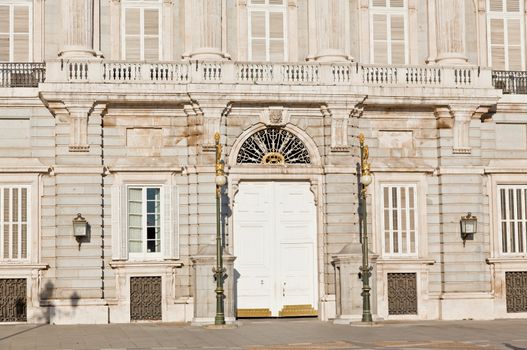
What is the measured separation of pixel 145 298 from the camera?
126ft

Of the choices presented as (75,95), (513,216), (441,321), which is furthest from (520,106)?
(75,95)

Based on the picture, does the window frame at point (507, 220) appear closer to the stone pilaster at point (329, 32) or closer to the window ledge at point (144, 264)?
the stone pilaster at point (329, 32)

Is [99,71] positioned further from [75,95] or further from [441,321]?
[441,321]

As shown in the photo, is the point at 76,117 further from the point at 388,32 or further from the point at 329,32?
the point at 388,32

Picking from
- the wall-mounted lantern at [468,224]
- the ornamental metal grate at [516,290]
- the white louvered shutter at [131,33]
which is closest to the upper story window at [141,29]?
the white louvered shutter at [131,33]

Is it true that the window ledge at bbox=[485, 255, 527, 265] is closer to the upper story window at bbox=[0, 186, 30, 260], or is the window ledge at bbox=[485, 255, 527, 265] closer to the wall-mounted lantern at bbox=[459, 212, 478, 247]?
the wall-mounted lantern at bbox=[459, 212, 478, 247]

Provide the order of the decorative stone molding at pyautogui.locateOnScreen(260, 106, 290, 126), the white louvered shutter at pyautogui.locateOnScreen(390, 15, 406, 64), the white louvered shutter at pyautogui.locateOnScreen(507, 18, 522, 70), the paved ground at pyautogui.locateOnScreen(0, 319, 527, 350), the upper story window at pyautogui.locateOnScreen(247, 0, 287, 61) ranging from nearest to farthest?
the paved ground at pyautogui.locateOnScreen(0, 319, 527, 350) < the decorative stone molding at pyautogui.locateOnScreen(260, 106, 290, 126) < the upper story window at pyautogui.locateOnScreen(247, 0, 287, 61) < the white louvered shutter at pyautogui.locateOnScreen(390, 15, 406, 64) < the white louvered shutter at pyautogui.locateOnScreen(507, 18, 522, 70)

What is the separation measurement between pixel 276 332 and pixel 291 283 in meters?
6.00

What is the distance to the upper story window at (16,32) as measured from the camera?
39375mm

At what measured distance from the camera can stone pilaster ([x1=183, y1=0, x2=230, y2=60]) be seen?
38781mm

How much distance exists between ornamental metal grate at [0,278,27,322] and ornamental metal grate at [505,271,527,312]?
17.0 meters

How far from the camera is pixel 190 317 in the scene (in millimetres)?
38062

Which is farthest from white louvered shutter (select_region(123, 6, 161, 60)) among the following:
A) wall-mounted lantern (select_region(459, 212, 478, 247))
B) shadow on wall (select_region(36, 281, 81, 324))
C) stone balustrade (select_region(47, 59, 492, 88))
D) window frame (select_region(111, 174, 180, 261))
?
wall-mounted lantern (select_region(459, 212, 478, 247))

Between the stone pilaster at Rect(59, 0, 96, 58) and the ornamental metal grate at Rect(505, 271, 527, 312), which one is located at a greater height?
the stone pilaster at Rect(59, 0, 96, 58)
